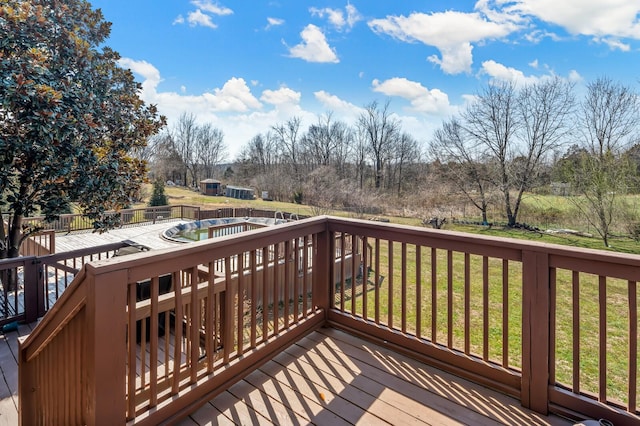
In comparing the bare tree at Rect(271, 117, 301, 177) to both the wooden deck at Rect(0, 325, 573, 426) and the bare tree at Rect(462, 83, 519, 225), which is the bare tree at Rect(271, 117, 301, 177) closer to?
the bare tree at Rect(462, 83, 519, 225)

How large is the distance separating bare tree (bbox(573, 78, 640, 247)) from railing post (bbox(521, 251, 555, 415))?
582 inches

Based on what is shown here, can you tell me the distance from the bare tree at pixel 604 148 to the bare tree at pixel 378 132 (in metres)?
13.9

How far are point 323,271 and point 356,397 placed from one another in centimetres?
107

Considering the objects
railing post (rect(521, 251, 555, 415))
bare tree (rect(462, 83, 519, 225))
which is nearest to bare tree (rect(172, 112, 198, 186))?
bare tree (rect(462, 83, 519, 225))

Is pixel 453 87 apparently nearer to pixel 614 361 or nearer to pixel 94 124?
pixel 614 361

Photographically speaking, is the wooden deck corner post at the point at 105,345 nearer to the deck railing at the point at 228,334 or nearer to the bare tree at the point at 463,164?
the deck railing at the point at 228,334

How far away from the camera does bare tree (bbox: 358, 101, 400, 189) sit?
2800 cm

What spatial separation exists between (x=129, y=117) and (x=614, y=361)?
28.2ft

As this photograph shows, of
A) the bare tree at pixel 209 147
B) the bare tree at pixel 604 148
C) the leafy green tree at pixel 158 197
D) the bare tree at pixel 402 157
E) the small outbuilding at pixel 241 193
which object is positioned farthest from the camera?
the bare tree at pixel 209 147

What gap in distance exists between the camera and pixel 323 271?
2850mm

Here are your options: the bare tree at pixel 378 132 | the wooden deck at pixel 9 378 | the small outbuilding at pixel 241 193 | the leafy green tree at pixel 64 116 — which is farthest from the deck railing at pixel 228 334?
the small outbuilding at pixel 241 193

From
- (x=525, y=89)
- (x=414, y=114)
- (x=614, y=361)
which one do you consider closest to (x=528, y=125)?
(x=525, y=89)

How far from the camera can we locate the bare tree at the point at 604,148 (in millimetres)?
13172

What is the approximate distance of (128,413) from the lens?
1578 mm
